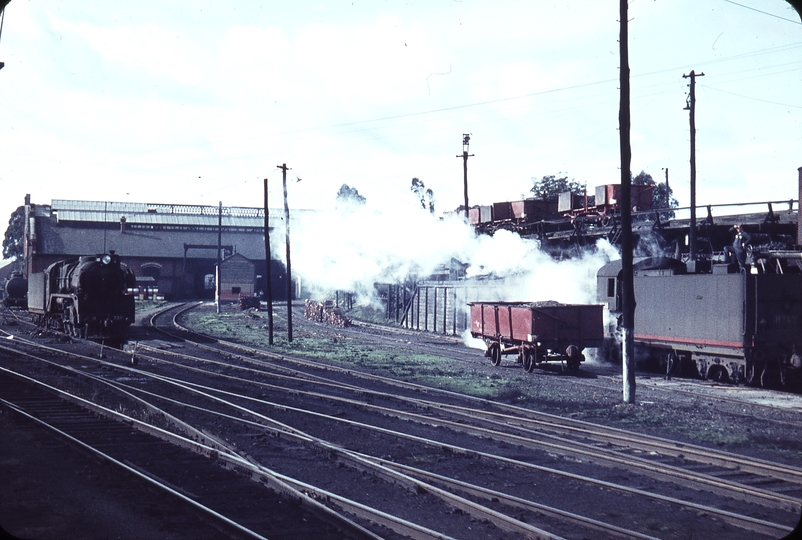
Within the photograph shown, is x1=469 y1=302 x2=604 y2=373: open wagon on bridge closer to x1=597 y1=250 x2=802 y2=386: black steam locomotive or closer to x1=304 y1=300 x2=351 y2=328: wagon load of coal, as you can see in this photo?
x1=597 y1=250 x2=802 y2=386: black steam locomotive

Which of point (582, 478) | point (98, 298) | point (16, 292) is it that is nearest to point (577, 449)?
point (582, 478)

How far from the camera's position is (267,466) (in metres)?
9.11

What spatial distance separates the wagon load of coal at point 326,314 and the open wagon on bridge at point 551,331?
20.9 meters

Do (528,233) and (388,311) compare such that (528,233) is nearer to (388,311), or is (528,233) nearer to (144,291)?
(388,311)

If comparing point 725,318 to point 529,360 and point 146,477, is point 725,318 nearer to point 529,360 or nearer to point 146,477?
point 529,360

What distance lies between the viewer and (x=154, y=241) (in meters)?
73.2

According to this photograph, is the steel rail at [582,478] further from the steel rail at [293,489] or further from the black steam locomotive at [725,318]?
the black steam locomotive at [725,318]

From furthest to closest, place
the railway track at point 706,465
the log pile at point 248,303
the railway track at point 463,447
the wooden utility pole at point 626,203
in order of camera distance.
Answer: the log pile at point 248,303 < the wooden utility pole at point 626,203 < the railway track at point 706,465 < the railway track at point 463,447

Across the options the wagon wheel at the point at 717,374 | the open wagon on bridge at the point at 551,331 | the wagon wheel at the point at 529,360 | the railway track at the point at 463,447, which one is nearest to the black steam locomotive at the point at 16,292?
the railway track at the point at 463,447

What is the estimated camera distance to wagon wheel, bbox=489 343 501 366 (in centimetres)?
2180

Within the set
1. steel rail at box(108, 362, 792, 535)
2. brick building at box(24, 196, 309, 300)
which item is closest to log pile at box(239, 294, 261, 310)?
brick building at box(24, 196, 309, 300)

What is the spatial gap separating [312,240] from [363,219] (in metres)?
7.41

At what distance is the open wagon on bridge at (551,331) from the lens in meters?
19.7

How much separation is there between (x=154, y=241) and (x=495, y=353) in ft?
196
